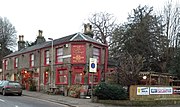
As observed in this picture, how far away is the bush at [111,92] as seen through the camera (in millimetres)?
23062

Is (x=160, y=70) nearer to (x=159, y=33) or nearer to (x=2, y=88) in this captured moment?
(x=159, y=33)

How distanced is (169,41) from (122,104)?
74.0ft

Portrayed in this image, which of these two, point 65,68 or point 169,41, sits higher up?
point 169,41

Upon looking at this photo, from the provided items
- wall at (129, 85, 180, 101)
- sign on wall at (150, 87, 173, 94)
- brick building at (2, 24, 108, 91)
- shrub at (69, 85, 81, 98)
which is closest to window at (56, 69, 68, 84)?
brick building at (2, 24, 108, 91)

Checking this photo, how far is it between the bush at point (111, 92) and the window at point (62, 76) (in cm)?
861

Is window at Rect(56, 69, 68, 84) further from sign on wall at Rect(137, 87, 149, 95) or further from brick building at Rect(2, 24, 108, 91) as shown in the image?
sign on wall at Rect(137, 87, 149, 95)

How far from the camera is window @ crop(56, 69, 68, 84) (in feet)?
104

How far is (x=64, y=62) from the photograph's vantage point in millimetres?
32000

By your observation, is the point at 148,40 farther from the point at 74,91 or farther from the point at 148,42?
the point at 74,91

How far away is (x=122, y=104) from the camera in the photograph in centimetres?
2239

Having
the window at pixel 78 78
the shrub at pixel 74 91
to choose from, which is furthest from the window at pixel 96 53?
the shrub at pixel 74 91

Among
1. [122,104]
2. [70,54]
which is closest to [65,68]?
[70,54]

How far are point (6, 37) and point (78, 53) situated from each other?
4557cm

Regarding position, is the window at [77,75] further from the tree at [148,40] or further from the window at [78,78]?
the tree at [148,40]
